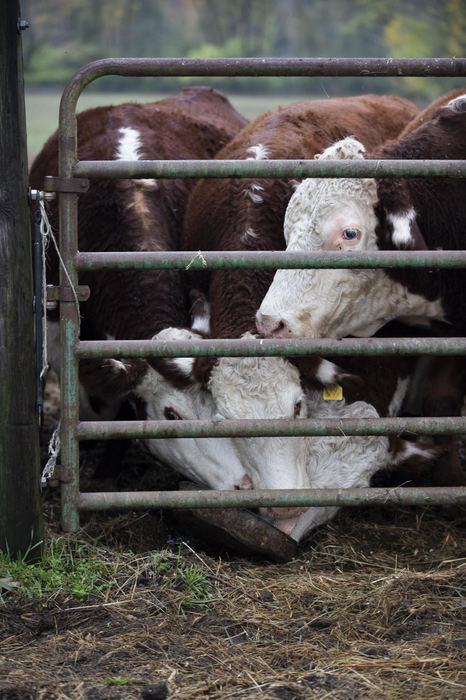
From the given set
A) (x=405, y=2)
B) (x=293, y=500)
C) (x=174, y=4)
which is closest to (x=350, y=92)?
(x=405, y=2)

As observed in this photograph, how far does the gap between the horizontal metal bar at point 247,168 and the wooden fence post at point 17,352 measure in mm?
246

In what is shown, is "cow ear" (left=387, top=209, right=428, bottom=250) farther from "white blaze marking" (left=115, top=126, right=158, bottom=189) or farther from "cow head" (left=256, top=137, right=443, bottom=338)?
"white blaze marking" (left=115, top=126, right=158, bottom=189)

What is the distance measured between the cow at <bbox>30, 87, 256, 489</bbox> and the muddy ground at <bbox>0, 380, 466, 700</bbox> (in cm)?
46

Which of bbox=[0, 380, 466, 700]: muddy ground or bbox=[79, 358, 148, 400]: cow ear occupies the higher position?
bbox=[79, 358, 148, 400]: cow ear

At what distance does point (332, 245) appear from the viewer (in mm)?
3678

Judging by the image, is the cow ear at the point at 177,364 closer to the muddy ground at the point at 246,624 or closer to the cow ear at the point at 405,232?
the muddy ground at the point at 246,624

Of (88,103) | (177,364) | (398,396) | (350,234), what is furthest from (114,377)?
(88,103)

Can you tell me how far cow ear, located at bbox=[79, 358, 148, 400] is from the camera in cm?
393

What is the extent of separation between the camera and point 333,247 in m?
3.68

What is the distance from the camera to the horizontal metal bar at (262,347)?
3.22m

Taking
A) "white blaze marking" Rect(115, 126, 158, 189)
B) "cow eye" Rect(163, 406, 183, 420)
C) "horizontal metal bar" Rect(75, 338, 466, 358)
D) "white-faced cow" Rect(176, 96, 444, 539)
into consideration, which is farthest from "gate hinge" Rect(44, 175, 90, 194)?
"white blaze marking" Rect(115, 126, 158, 189)

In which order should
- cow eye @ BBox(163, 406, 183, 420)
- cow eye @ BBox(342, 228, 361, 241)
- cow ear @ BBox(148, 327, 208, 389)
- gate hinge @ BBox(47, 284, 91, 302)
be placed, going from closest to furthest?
gate hinge @ BBox(47, 284, 91, 302)
cow eye @ BBox(342, 228, 361, 241)
cow ear @ BBox(148, 327, 208, 389)
cow eye @ BBox(163, 406, 183, 420)

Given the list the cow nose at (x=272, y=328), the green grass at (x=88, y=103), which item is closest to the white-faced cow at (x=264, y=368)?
the cow nose at (x=272, y=328)

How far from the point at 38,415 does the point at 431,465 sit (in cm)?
180
